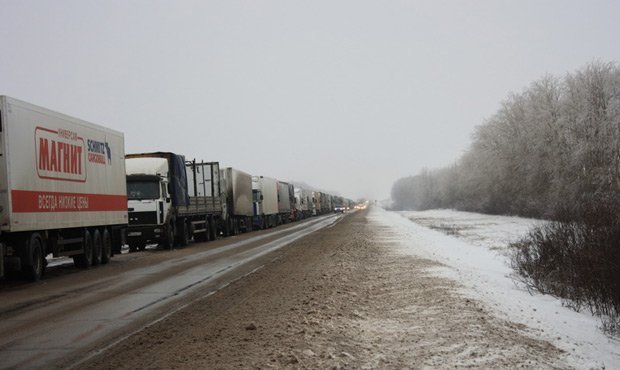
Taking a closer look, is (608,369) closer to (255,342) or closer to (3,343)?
(255,342)

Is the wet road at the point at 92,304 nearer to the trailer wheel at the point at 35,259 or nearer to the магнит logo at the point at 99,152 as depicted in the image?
the trailer wheel at the point at 35,259

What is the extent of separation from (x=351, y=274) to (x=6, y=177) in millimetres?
8115

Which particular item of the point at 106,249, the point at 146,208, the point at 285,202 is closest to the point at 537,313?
the point at 106,249

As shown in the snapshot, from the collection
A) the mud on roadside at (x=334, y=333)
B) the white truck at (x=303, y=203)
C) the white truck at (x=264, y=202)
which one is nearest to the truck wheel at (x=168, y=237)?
the mud on roadside at (x=334, y=333)

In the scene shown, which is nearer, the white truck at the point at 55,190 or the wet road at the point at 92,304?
the wet road at the point at 92,304

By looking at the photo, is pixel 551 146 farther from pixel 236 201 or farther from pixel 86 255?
pixel 86 255

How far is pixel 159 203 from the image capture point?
75.8ft

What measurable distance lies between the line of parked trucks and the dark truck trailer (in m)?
0.04

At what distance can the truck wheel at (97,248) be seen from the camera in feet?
57.8

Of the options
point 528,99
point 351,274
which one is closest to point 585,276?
point 351,274

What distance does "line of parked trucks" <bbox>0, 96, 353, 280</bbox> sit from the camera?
1302cm

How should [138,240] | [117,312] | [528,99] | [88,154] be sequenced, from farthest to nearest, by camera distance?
[528,99], [138,240], [88,154], [117,312]

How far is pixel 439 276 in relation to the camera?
39.0ft

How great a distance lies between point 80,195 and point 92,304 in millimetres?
7495
